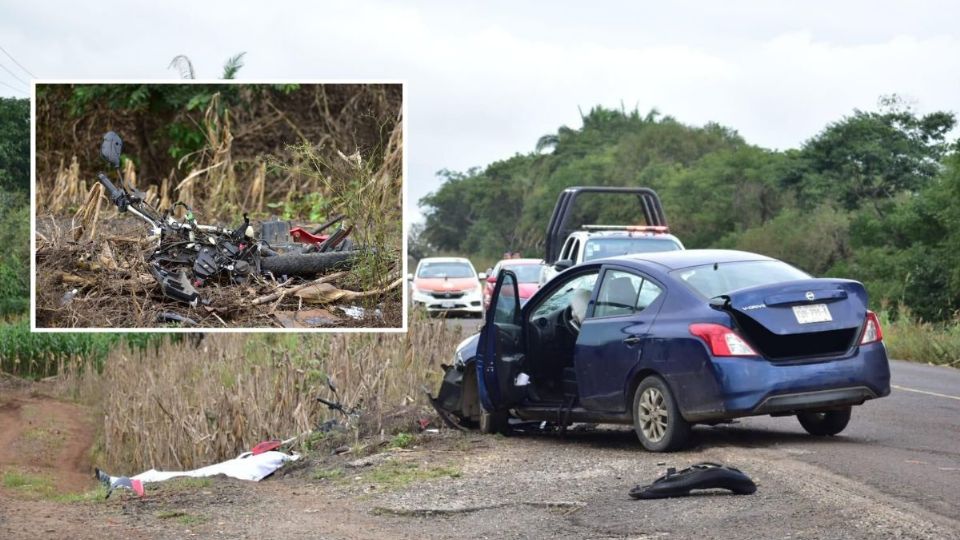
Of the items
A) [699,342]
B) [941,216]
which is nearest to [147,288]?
[699,342]

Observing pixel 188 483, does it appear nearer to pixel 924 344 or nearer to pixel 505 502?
pixel 505 502

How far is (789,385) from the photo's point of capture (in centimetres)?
1128

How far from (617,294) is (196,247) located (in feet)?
13.0

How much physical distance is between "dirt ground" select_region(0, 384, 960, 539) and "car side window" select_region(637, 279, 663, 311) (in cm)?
112

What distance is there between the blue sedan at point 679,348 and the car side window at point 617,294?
1 centimetres

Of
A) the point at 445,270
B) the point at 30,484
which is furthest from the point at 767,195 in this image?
the point at 30,484

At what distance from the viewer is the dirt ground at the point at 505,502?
29.8ft

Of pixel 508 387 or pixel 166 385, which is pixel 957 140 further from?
pixel 508 387

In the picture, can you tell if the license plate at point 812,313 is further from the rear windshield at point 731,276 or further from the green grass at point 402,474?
the green grass at point 402,474

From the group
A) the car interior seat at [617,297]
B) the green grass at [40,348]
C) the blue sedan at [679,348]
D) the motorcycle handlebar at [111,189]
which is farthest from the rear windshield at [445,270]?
the motorcycle handlebar at [111,189]

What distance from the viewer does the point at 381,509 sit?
10414 millimetres

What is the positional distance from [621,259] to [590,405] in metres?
1.17

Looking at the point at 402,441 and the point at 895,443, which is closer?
the point at 895,443

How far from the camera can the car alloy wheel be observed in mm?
11773
